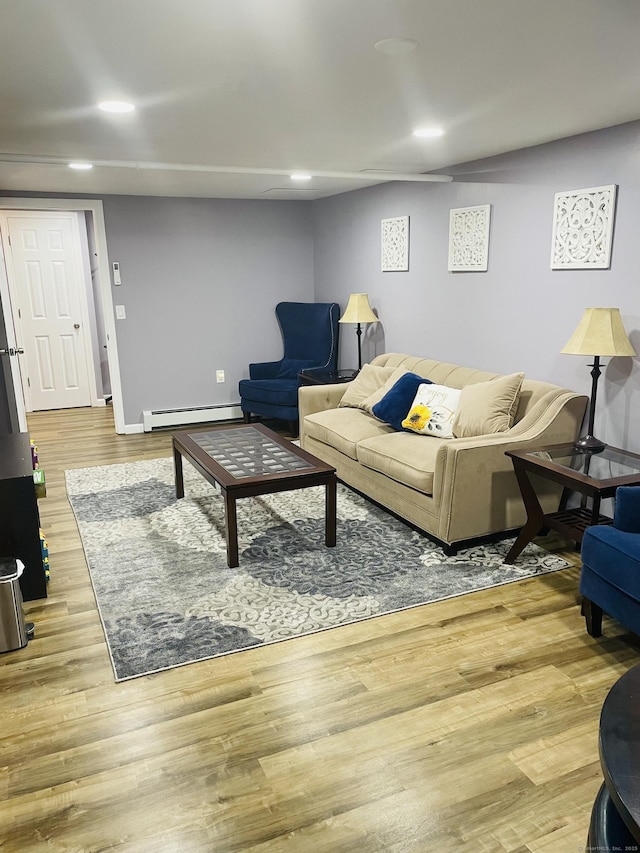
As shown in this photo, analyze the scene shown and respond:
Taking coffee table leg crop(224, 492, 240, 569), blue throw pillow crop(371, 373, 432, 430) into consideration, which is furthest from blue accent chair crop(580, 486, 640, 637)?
blue throw pillow crop(371, 373, 432, 430)

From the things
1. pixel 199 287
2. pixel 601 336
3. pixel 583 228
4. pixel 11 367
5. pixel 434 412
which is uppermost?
pixel 583 228

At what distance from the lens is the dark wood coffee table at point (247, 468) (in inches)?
126

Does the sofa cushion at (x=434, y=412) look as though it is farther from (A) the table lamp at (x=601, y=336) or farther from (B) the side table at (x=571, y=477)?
(A) the table lamp at (x=601, y=336)

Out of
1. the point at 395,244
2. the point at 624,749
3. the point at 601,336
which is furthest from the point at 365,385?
the point at 624,749

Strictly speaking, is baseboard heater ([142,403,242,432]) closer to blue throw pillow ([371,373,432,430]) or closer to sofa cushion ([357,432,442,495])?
blue throw pillow ([371,373,432,430])

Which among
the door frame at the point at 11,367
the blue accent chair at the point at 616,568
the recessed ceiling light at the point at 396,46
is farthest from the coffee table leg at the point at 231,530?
the door frame at the point at 11,367

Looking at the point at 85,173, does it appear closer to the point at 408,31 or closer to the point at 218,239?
the point at 218,239

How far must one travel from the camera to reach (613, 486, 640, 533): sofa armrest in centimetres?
252

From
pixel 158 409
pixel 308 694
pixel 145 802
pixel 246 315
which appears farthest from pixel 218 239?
pixel 145 802

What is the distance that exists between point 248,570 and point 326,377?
277 cm

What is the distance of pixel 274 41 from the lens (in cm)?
194

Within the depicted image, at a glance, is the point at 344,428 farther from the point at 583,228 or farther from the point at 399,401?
the point at 583,228

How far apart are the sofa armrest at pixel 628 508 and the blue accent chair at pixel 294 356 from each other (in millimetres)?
3554

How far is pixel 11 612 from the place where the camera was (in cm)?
251
